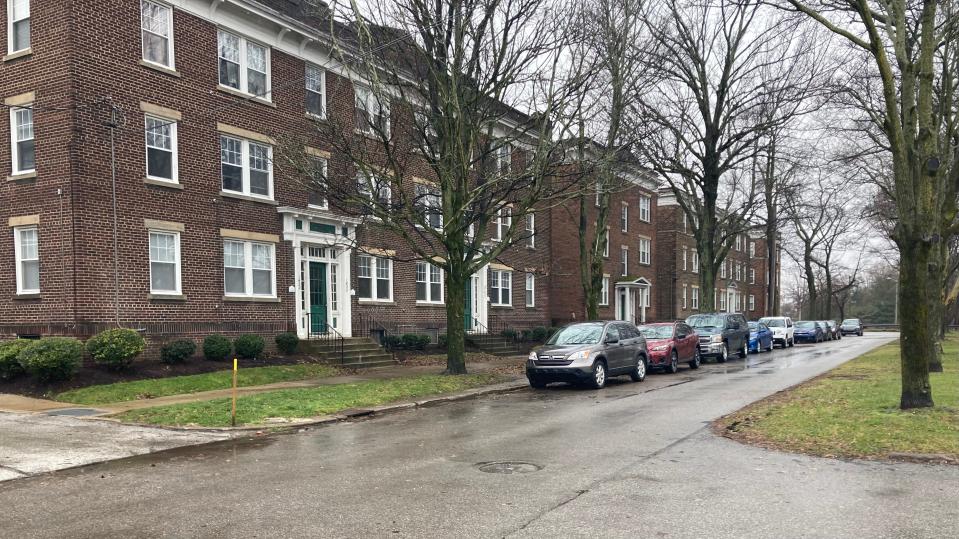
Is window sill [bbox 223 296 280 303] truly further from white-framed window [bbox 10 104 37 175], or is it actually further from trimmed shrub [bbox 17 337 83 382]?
white-framed window [bbox 10 104 37 175]

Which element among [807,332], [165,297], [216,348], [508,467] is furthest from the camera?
[807,332]

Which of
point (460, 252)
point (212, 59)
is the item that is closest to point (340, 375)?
point (460, 252)

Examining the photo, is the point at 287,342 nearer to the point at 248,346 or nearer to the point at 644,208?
the point at 248,346

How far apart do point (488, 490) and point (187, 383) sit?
11.6m

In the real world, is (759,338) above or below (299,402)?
below

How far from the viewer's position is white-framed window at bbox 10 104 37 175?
17.7 meters

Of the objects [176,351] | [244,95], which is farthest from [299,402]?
[244,95]

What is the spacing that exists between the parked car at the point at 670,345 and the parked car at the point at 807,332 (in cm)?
2662

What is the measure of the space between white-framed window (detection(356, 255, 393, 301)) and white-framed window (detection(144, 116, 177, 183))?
7624mm

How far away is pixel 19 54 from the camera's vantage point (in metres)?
17.6

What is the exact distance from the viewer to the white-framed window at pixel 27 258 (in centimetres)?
1762

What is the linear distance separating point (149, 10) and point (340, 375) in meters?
10.8

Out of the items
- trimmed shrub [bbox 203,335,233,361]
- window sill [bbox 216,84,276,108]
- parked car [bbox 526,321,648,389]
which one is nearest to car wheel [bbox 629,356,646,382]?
parked car [bbox 526,321,648,389]

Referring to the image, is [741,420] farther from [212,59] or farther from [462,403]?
[212,59]
